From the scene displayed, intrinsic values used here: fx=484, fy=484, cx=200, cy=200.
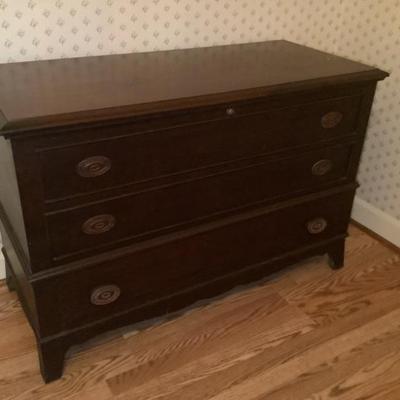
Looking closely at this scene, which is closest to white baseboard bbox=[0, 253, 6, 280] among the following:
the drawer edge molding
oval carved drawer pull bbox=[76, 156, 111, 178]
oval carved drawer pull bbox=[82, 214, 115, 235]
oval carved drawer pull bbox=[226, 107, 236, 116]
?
the drawer edge molding

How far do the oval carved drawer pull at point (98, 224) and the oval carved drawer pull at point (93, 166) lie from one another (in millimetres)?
130

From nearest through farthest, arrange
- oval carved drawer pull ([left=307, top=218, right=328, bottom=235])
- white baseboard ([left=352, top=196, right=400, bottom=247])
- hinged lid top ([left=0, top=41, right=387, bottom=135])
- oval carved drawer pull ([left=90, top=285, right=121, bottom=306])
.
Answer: hinged lid top ([left=0, top=41, right=387, bottom=135])
oval carved drawer pull ([left=90, top=285, right=121, bottom=306])
oval carved drawer pull ([left=307, top=218, right=328, bottom=235])
white baseboard ([left=352, top=196, right=400, bottom=247])

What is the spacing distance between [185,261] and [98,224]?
345 mm

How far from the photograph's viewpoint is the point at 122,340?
1.62m

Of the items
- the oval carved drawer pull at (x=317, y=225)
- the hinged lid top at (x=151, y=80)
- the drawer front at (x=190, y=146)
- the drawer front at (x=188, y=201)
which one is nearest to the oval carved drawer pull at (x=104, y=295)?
the drawer front at (x=188, y=201)

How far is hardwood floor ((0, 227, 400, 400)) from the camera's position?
1.46 metres

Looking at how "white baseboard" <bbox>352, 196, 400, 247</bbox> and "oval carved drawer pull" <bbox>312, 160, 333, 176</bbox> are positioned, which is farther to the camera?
"white baseboard" <bbox>352, 196, 400, 247</bbox>

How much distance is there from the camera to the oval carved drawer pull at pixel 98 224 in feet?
4.20

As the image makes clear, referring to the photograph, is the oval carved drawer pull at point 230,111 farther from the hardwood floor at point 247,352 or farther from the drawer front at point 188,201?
the hardwood floor at point 247,352

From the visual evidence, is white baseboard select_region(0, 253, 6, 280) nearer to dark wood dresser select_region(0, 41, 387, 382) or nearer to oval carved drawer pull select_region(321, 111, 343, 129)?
dark wood dresser select_region(0, 41, 387, 382)

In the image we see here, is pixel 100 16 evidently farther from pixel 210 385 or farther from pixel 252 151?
pixel 210 385

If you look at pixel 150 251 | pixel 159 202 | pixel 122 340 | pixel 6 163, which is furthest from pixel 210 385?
pixel 6 163

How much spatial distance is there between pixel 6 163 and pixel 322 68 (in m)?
Result: 1.00

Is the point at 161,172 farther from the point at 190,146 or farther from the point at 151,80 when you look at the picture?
the point at 151,80
